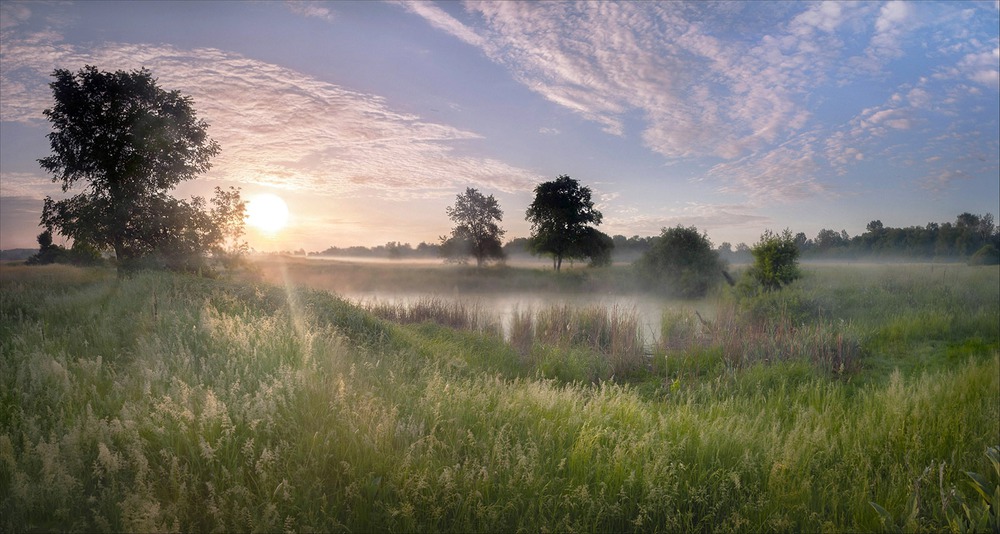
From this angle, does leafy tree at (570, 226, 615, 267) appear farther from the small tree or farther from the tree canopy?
the tree canopy

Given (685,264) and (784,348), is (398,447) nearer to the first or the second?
(784,348)

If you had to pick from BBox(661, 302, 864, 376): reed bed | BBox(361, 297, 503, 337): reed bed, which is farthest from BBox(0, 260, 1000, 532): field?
BBox(361, 297, 503, 337): reed bed

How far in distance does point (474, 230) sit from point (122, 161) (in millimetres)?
27847

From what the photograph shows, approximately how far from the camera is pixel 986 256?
98.2ft

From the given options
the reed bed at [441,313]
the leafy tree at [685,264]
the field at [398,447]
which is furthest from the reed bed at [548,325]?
the leafy tree at [685,264]

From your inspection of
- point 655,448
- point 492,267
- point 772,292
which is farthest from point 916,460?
point 492,267

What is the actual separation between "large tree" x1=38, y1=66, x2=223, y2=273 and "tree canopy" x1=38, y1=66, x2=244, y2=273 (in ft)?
0.07

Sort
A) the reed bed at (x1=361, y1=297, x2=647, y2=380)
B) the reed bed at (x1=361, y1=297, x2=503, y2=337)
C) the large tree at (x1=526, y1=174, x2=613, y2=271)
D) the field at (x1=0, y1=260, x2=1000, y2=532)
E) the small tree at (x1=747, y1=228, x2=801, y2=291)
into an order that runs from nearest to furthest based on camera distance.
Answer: the field at (x1=0, y1=260, x2=1000, y2=532), the reed bed at (x1=361, y1=297, x2=647, y2=380), the reed bed at (x1=361, y1=297, x2=503, y2=337), the small tree at (x1=747, y1=228, x2=801, y2=291), the large tree at (x1=526, y1=174, x2=613, y2=271)

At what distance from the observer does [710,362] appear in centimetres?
1148

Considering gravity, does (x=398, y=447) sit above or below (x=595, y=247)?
below

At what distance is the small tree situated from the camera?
20969mm

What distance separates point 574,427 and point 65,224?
14174mm

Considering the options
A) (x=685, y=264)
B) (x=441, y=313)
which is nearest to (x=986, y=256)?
(x=685, y=264)

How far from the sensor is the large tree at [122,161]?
1262 cm
